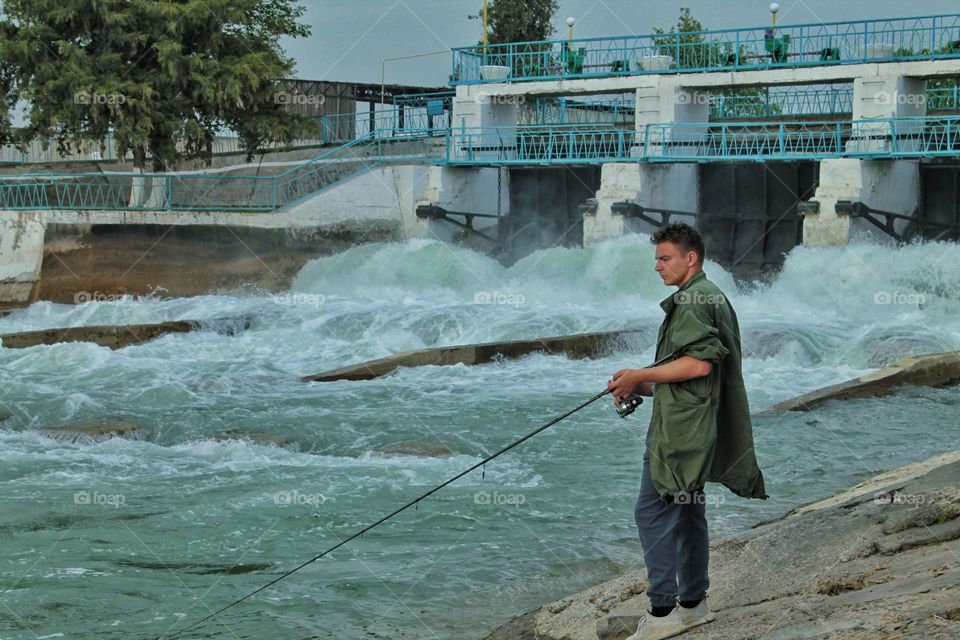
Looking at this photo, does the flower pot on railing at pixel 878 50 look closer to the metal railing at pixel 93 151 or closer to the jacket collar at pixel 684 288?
the metal railing at pixel 93 151

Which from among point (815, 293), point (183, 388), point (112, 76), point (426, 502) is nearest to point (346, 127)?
point (112, 76)

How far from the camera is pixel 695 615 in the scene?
5.22m

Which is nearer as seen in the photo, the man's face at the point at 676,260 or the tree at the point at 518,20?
the man's face at the point at 676,260

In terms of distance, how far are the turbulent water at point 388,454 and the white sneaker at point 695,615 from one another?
205 cm

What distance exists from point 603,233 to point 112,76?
12523 mm

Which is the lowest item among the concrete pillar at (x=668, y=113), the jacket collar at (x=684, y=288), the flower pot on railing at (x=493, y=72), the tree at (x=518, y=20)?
the jacket collar at (x=684, y=288)

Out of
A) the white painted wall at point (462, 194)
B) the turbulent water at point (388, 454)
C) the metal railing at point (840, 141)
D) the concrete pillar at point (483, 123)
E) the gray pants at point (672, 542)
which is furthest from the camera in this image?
the concrete pillar at point (483, 123)

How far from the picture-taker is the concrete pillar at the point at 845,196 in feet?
77.6

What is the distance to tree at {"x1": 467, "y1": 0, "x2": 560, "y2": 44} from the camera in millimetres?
42844

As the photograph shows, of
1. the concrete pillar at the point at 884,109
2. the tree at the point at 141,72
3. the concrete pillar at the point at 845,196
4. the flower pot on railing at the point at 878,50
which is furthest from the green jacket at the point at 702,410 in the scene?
the tree at the point at 141,72

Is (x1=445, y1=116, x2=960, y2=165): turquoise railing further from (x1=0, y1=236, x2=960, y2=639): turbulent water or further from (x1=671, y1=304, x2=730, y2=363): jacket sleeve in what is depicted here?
(x1=671, y1=304, x2=730, y2=363): jacket sleeve

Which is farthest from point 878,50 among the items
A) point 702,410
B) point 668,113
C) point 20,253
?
point 702,410

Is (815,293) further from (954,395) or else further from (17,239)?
(17,239)

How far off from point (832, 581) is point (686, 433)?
1.31 meters
